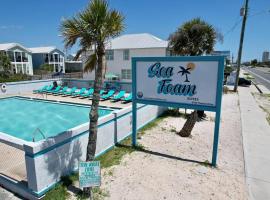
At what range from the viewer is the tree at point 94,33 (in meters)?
4.04

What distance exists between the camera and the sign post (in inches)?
222

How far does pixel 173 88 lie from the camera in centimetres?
634

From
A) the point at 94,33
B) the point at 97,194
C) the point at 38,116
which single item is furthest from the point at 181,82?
the point at 38,116

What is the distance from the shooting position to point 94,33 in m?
4.15

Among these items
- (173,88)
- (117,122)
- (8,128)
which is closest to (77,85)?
(8,128)

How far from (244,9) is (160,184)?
23757 mm

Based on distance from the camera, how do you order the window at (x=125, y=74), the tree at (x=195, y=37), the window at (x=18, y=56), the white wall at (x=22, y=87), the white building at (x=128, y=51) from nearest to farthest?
the tree at (x=195, y=37), the white wall at (x=22, y=87), the white building at (x=128, y=51), the window at (x=125, y=74), the window at (x=18, y=56)

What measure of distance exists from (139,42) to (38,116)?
18.6 meters

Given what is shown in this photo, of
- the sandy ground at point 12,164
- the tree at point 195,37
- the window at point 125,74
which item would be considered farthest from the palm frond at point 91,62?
the window at point 125,74

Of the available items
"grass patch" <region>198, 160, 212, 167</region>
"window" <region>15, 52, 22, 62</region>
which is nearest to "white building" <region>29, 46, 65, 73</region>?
"window" <region>15, 52, 22, 62</region>

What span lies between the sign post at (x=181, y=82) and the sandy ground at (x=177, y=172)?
0.67 meters

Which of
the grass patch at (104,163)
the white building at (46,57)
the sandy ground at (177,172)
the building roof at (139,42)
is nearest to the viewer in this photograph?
the grass patch at (104,163)

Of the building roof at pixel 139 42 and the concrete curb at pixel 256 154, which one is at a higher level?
the building roof at pixel 139 42

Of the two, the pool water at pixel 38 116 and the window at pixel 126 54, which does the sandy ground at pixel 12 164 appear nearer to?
the pool water at pixel 38 116
